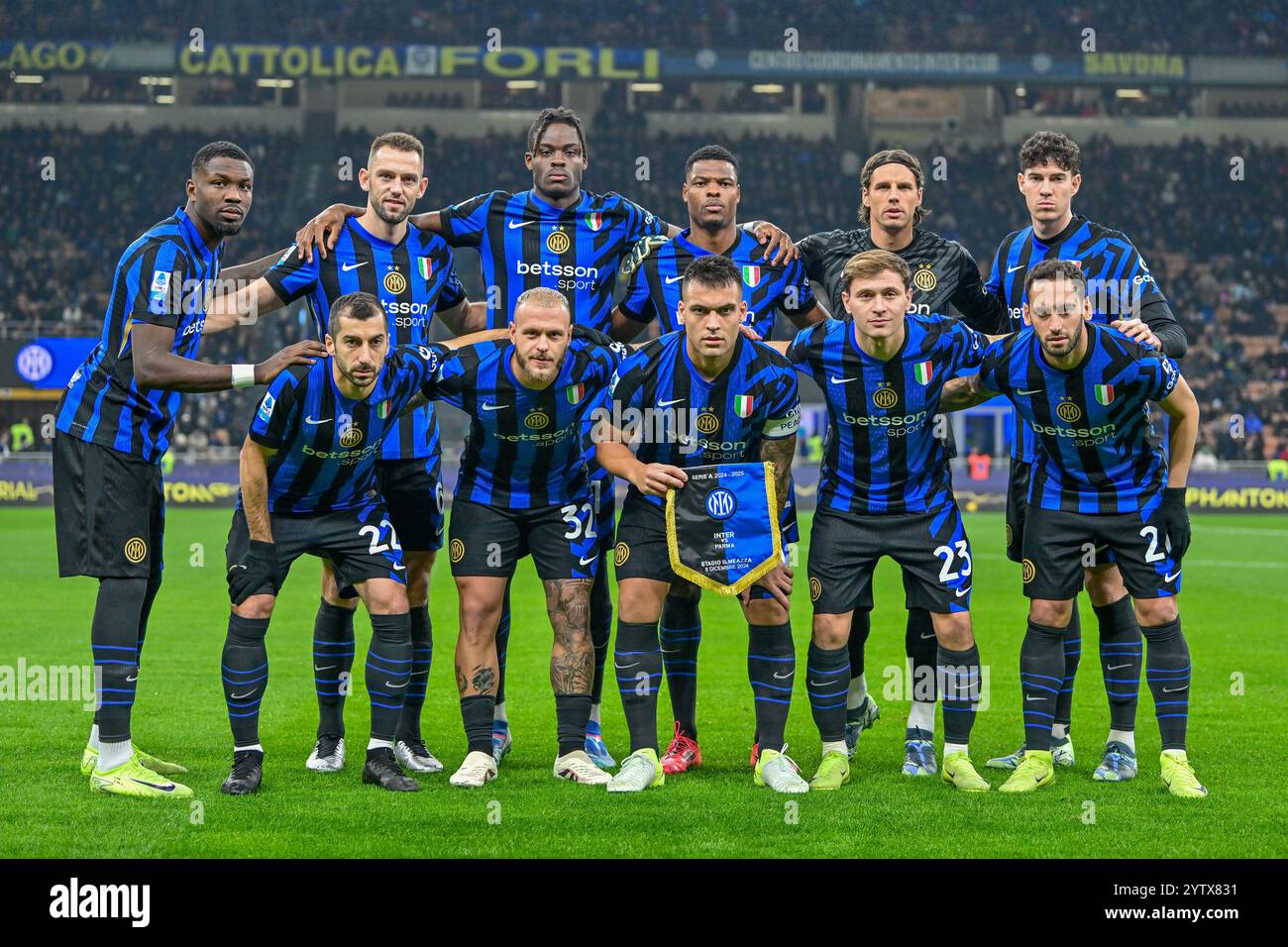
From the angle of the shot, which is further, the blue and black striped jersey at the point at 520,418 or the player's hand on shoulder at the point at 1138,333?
the blue and black striped jersey at the point at 520,418

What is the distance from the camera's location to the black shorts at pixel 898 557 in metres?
6.04

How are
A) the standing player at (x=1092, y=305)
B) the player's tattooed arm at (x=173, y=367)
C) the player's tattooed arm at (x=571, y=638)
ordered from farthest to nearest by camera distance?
the standing player at (x=1092, y=305) < the player's tattooed arm at (x=571, y=638) < the player's tattooed arm at (x=173, y=367)

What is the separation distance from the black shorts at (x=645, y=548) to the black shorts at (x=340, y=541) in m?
0.93

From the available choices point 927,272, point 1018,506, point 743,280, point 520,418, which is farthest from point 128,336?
point 1018,506

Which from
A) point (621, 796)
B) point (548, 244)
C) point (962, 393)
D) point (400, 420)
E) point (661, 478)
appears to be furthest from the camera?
point (548, 244)

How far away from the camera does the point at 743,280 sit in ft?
21.9

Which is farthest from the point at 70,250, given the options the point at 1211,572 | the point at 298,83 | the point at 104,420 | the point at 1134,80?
the point at 104,420

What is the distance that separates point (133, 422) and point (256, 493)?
63 cm

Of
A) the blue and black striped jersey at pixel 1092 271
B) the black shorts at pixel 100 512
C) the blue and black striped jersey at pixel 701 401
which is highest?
the blue and black striped jersey at pixel 1092 271

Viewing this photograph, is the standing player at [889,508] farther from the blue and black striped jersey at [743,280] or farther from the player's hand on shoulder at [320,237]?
the player's hand on shoulder at [320,237]

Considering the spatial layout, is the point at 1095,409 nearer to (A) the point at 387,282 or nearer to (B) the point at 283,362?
(A) the point at 387,282

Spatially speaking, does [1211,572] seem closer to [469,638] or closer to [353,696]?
[353,696]

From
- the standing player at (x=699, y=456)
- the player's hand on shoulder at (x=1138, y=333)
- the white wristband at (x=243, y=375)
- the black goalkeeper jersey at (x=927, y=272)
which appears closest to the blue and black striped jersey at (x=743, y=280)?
the black goalkeeper jersey at (x=927, y=272)

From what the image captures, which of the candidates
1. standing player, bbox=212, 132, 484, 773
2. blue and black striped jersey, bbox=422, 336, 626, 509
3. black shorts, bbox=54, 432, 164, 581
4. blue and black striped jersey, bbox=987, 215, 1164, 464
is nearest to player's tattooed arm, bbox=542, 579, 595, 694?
blue and black striped jersey, bbox=422, 336, 626, 509
